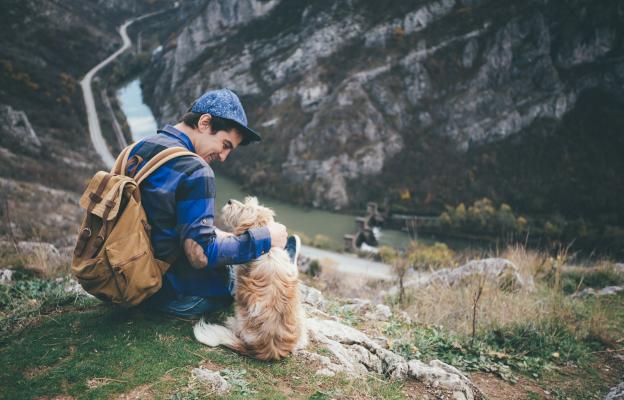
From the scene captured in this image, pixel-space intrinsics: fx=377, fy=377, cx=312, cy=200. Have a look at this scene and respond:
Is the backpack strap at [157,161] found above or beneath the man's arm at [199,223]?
above

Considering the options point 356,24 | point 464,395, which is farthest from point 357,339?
point 356,24

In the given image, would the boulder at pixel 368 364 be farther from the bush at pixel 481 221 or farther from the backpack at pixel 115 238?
the bush at pixel 481 221

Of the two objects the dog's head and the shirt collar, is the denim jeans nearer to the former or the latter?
the dog's head

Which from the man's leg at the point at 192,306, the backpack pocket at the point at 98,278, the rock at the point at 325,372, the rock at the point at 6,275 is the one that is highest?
the backpack pocket at the point at 98,278

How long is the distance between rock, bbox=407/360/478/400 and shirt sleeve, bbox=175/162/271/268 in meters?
2.13

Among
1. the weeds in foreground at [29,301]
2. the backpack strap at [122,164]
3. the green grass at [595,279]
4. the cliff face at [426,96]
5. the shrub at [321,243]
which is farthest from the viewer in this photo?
the cliff face at [426,96]

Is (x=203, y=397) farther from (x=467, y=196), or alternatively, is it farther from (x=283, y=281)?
(x=467, y=196)

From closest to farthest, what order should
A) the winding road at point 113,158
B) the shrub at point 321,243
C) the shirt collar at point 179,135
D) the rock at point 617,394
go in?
the shirt collar at point 179,135 → the rock at point 617,394 → the winding road at point 113,158 → the shrub at point 321,243

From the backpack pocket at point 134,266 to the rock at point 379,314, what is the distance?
3288 mm

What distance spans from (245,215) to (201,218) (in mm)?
537

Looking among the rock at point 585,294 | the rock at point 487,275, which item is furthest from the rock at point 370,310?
the rock at point 585,294

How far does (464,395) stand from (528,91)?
81.5 m

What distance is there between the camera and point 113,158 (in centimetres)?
4862

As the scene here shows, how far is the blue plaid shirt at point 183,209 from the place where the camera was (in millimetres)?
2812
